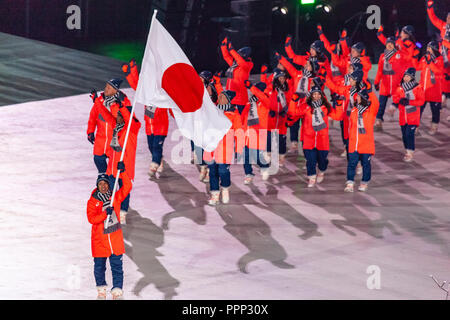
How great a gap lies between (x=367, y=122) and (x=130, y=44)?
31.8 ft

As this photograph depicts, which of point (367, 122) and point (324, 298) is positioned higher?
point (367, 122)

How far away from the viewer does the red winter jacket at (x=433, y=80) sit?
18.9 meters

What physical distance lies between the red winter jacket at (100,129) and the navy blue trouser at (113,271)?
366cm

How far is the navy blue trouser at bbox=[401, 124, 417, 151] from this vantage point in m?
17.3

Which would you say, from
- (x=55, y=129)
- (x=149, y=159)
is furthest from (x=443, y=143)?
(x=55, y=129)

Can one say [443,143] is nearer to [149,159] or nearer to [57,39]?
[149,159]

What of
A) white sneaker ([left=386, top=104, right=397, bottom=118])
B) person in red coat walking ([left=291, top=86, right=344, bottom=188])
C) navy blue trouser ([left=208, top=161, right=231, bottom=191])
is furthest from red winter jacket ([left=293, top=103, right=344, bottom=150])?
white sneaker ([left=386, top=104, right=397, bottom=118])

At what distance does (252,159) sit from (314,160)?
1.10 meters

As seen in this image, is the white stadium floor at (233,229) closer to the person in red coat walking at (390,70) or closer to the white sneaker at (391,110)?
the person in red coat walking at (390,70)

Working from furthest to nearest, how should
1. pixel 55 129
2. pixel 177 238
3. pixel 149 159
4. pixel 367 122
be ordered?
pixel 55 129, pixel 149 159, pixel 367 122, pixel 177 238

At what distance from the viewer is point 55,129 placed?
740 inches

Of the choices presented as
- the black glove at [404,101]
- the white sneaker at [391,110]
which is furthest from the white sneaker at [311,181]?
the white sneaker at [391,110]
